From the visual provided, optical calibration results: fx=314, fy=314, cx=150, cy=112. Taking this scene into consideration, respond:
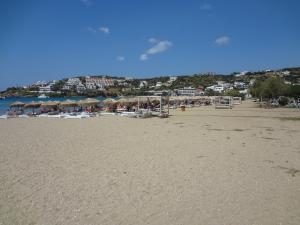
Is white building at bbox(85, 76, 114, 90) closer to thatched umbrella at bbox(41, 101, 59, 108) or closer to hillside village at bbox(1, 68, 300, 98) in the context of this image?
hillside village at bbox(1, 68, 300, 98)

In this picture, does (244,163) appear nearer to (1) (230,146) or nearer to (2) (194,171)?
(2) (194,171)

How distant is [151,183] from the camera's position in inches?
251

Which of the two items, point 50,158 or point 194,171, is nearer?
point 194,171

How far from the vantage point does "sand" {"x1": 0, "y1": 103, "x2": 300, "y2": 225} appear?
15.5 feet

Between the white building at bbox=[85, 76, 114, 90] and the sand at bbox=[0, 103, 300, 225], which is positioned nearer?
the sand at bbox=[0, 103, 300, 225]

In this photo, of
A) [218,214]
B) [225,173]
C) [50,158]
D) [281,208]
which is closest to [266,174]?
[225,173]

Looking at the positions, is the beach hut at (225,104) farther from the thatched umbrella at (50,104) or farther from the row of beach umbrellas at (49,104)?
the thatched umbrella at (50,104)

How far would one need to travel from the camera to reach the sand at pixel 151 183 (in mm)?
4723

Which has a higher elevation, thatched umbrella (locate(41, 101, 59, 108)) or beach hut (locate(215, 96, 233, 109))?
thatched umbrella (locate(41, 101, 59, 108))

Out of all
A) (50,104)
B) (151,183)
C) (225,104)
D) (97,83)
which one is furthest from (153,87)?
(151,183)

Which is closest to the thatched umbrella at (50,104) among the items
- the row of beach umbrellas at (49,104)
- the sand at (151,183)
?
the row of beach umbrellas at (49,104)

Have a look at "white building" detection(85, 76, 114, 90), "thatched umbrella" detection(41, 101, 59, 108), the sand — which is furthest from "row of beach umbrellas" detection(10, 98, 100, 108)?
"white building" detection(85, 76, 114, 90)

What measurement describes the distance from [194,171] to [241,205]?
2272 millimetres

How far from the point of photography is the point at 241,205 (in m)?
5.12
